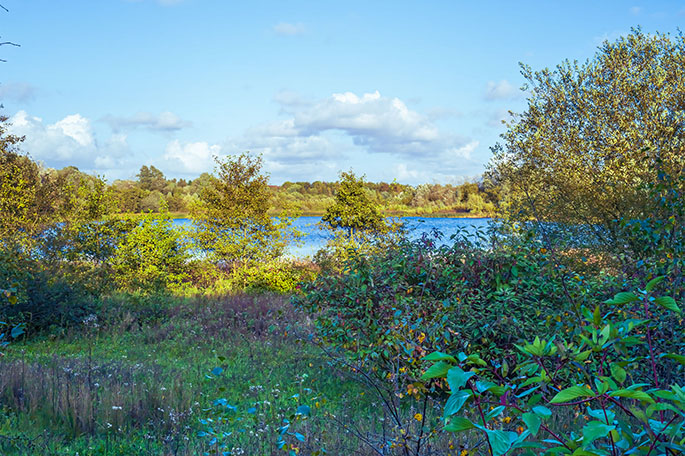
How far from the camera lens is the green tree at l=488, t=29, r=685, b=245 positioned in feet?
42.1

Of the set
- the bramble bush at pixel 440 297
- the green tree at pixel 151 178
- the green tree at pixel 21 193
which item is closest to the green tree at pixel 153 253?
the green tree at pixel 21 193

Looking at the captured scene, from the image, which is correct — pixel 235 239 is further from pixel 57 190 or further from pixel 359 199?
pixel 57 190

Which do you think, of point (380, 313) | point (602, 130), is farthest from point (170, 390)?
point (602, 130)

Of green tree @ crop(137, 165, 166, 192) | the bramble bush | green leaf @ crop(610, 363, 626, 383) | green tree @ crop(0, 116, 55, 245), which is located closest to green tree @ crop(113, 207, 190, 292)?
green tree @ crop(0, 116, 55, 245)

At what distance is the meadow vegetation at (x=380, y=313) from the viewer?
268 centimetres

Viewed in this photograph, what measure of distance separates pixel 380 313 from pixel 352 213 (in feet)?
52.7

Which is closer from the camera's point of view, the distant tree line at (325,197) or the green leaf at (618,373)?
the green leaf at (618,373)

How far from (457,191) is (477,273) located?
47.6 m

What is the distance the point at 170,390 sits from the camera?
566 centimetres

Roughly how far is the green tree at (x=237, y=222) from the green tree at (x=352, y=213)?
3405 millimetres

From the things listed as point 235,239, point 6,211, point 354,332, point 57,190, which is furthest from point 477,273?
point 57,190

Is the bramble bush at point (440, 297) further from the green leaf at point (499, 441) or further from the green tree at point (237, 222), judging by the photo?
the green tree at point (237, 222)

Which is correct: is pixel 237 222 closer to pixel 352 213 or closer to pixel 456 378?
pixel 352 213

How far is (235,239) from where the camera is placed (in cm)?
1845
